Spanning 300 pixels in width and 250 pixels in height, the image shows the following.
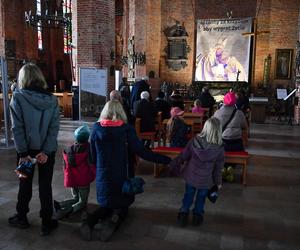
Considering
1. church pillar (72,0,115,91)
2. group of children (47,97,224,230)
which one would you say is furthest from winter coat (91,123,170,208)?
church pillar (72,0,115,91)

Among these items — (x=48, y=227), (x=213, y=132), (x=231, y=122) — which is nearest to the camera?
(x=48, y=227)

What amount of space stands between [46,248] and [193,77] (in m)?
17.1

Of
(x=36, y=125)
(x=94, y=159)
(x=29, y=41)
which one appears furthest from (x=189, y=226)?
(x=29, y=41)

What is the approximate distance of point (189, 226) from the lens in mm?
3887

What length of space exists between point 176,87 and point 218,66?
2561mm

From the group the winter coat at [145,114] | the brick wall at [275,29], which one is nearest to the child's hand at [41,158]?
the winter coat at [145,114]

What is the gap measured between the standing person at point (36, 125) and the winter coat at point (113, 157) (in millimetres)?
455

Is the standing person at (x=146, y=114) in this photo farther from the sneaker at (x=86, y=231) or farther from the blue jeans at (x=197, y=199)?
the sneaker at (x=86, y=231)

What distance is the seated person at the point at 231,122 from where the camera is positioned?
5.55 meters

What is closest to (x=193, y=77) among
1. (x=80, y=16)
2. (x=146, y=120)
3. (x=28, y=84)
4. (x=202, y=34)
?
(x=202, y=34)

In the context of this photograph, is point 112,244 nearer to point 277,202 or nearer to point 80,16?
point 277,202

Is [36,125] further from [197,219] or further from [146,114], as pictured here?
[146,114]

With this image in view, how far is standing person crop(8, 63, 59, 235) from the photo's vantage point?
3.29m

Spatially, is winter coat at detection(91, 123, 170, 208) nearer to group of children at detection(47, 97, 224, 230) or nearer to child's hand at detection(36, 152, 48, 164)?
group of children at detection(47, 97, 224, 230)
